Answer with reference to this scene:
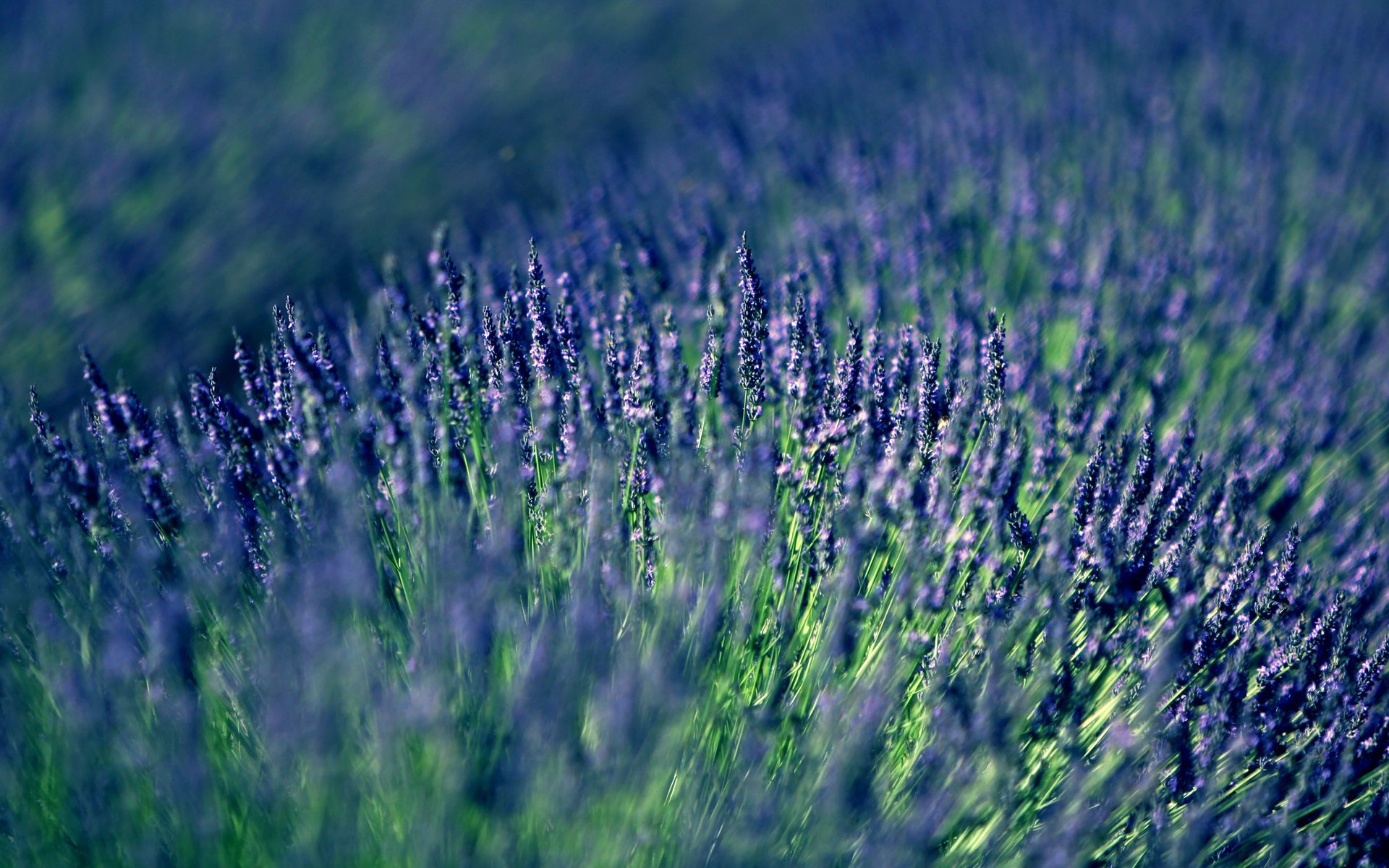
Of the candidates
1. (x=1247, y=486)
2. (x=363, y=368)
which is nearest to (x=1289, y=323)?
(x=1247, y=486)

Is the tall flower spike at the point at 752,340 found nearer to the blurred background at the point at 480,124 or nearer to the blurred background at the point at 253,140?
the blurred background at the point at 480,124

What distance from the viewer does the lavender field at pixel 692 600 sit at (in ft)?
3.94

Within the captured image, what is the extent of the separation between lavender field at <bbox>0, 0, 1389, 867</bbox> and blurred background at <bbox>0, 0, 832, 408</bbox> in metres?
0.75

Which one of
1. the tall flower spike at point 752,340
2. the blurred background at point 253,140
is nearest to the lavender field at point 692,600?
the tall flower spike at point 752,340

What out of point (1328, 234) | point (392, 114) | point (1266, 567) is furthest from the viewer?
point (392, 114)

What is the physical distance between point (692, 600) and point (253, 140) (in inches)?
94.1

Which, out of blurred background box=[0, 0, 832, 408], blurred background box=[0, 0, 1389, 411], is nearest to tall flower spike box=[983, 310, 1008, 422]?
blurred background box=[0, 0, 1389, 411]

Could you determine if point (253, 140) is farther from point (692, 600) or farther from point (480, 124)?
point (692, 600)

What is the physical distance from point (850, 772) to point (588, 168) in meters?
2.42

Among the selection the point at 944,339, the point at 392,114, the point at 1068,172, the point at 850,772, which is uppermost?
the point at 392,114

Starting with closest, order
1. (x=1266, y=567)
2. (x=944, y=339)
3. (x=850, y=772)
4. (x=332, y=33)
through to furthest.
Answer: (x=850, y=772)
(x=1266, y=567)
(x=944, y=339)
(x=332, y=33)

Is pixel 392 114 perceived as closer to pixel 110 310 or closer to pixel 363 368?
pixel 110 310

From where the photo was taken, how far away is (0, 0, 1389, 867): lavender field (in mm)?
1201

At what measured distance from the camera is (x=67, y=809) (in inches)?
48.2
